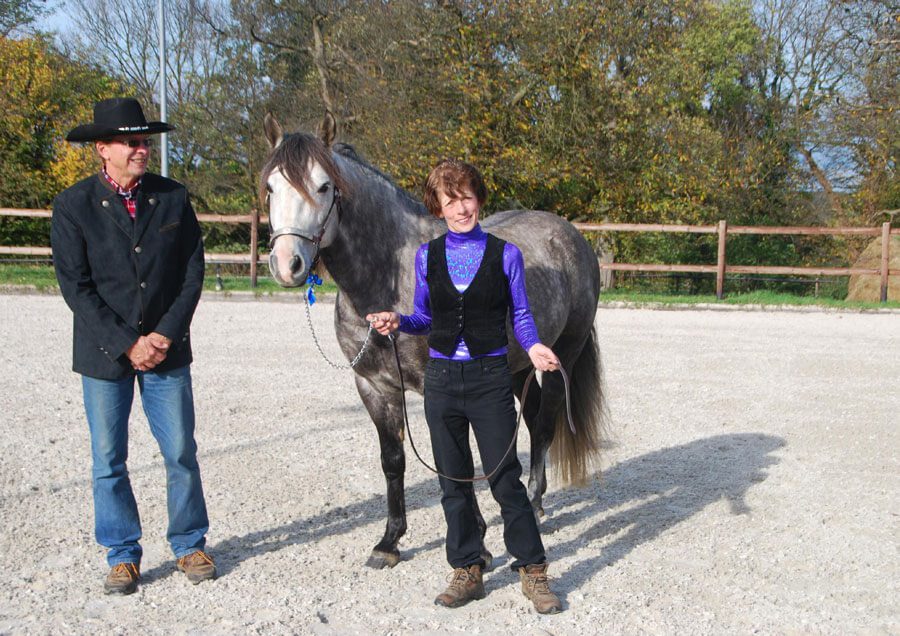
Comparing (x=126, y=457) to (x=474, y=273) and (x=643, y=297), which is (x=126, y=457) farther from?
(x=643, y=297)

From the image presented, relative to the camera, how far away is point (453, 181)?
313 centimetres

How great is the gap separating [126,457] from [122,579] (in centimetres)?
48

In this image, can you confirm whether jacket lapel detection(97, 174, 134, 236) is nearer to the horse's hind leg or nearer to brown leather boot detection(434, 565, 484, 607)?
brown leather boot detection(434, 565, 484, 607)

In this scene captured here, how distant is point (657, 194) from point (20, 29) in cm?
2292

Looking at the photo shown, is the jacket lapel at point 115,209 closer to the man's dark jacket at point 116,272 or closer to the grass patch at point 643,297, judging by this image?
the man's dark jacket at point 116,272

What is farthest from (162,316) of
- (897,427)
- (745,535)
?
(897,427)

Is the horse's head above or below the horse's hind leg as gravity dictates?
above

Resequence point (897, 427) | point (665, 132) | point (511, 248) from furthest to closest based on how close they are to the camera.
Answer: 1. point (665, 132)
2. point (897, 427)
3. point (511, 248)

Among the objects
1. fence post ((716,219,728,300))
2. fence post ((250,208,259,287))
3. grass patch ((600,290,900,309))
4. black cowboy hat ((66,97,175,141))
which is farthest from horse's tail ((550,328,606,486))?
fence post ((250,208,259,287))

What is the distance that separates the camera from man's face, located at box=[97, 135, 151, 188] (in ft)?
11.0

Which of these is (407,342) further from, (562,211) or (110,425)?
(562,211)

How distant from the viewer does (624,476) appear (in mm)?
5176

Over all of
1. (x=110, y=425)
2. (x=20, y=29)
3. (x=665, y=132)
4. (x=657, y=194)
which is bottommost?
(x=110, y=425)

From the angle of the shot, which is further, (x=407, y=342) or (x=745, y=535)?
(x=745, y=535)
